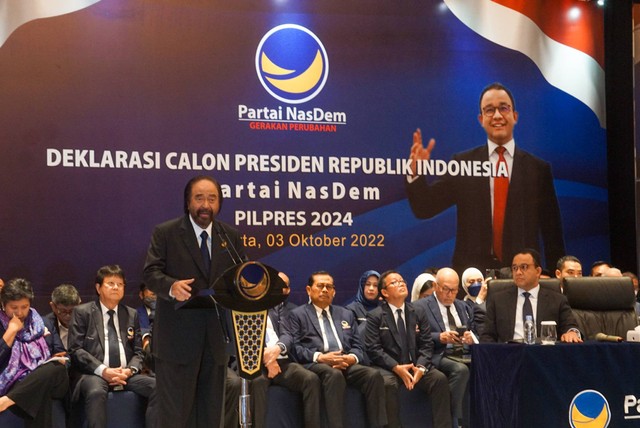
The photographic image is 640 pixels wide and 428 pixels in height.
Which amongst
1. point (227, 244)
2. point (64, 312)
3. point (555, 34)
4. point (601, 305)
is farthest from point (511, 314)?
point (555, 34)

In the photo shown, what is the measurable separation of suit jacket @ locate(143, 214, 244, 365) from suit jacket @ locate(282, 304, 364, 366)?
2.92 metres

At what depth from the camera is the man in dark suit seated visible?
246 inches

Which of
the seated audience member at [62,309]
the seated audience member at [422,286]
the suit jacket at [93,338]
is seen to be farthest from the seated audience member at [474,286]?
the seated audience member at [62,309]

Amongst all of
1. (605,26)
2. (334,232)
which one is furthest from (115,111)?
(605,26)

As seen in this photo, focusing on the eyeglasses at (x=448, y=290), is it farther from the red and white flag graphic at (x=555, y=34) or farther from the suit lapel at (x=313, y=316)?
the red and white flag graphic at (x=555, y=34)

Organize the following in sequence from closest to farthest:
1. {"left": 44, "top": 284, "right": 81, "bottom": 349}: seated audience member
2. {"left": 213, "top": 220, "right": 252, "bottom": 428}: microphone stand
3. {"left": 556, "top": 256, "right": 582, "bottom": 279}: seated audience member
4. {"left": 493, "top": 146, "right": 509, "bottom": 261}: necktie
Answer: {"left": 213, "top": 220, "right": 252, "bottom": 428}: microphone stand
{"left": 44, "top": 284, "right": 81, "bottom": 349}: seated audience member
{"left": 556, "top": 256, "right": 582, "bottom": 279}: seated audience member
{"left": 493, "top": 146, "right": 509, "bottom": 261}: necktie

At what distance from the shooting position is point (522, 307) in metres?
5.71

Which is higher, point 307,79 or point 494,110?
point 307,79

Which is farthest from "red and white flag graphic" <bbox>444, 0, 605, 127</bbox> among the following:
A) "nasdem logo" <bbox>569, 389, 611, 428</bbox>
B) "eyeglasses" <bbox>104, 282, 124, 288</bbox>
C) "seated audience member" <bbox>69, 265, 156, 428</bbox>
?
"nasdem logo" <bbox>569, 389, 611, 428</bbox>

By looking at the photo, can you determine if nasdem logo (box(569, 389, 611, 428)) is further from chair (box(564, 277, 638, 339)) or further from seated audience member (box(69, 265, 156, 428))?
seated audience member (box(69, 265, 156, 428))

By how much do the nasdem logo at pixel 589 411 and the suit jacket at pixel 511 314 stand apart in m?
1.11

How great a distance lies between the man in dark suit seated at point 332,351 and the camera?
6258 mm

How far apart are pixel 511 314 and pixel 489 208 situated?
289 cm

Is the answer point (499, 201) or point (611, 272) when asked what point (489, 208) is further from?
point (611, 272)
